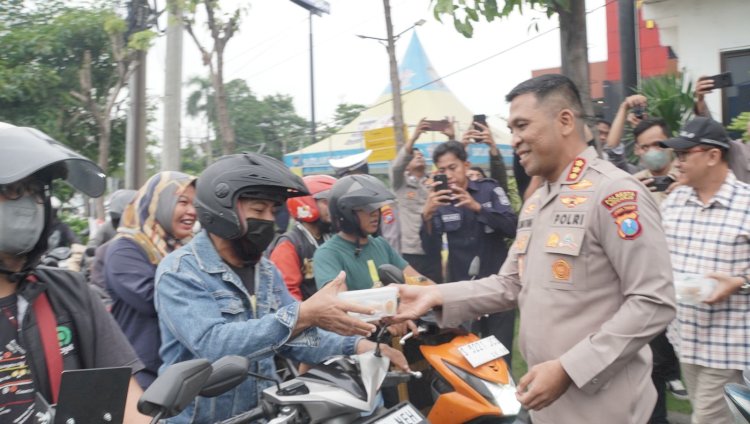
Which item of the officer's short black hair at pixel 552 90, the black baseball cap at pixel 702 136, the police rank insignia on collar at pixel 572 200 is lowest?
the police rank insignia on collar at pixel 572 200

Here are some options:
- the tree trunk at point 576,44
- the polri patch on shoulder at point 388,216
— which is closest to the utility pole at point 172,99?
the polri patch on shoulder at point 388,216

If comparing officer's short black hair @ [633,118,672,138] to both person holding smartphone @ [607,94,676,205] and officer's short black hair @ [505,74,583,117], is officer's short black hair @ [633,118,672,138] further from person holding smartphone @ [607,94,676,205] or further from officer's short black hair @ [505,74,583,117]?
officer's short black hair @ [505,74,583,117]

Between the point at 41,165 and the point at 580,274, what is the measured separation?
69.6 inches

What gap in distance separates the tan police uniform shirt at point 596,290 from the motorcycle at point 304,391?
0.60 meters

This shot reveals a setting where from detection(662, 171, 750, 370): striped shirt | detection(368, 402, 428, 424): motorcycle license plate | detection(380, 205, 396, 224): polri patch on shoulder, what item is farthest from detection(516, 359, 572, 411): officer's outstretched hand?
detection(380, 205, 396, 224): polri patch on shoulder

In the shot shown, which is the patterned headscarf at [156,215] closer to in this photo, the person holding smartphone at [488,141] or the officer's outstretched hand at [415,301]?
the officer's outstretched hand at [415,301]

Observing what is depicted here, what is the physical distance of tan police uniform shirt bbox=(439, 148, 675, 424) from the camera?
239 centimetres

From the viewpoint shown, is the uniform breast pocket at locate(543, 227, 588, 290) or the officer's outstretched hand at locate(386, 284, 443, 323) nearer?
the uniform breast pocket at locate(543, 227, 588, 290)

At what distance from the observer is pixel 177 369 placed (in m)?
1.93

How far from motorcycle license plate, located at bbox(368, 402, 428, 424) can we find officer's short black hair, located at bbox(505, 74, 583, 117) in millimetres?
1320

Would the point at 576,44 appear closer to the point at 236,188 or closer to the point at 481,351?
the point at 481,351

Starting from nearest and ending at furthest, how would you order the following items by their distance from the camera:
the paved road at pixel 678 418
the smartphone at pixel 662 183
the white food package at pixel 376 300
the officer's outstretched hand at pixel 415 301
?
the white food package at pixel 376 300 < the officer's outstretched hand at pixel 415 301 < the smartphone at pixel 662 183 < the paved road at pixel 678 418

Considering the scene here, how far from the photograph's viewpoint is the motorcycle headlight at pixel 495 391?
3.64 m

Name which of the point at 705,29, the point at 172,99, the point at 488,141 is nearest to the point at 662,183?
the point at 488,141
